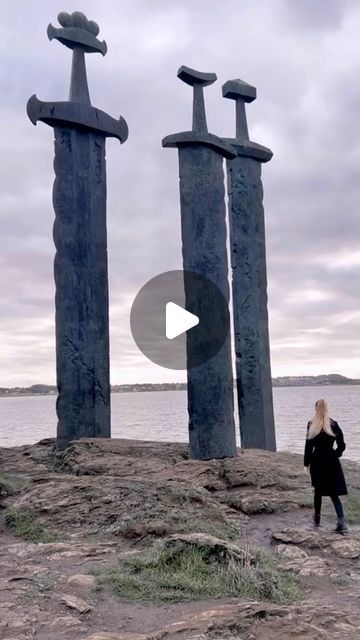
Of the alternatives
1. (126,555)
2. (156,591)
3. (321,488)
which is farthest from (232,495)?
(156,591)

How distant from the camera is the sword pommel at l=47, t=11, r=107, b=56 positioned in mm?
10422

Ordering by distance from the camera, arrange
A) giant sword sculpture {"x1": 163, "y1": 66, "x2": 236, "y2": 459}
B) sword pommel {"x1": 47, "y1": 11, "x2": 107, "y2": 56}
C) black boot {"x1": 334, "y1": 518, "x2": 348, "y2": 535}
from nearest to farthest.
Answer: black boot {"x1": 334, "y1": 518, "x2": 348, "y2": 535}
giant sword sculpture {"x1": 163, "y1": 66, "x2": 236, "y2": 459}
sword pommel {"x1": 47, "y1": 11, "x2": 107, "y2": 56}

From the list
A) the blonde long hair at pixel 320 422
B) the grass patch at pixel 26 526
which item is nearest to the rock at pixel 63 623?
the grass patch at pixel 26 526

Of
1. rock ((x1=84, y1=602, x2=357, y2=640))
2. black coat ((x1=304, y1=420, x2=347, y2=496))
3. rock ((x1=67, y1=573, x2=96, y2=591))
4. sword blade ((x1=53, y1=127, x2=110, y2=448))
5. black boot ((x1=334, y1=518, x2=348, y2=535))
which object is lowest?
black boot ((x1=334, y1=518, x2=348, y2=535))

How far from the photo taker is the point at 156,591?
4797mm

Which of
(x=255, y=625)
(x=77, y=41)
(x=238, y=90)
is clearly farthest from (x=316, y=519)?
(x=238, y=90)

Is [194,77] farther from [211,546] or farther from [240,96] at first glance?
[211,546]

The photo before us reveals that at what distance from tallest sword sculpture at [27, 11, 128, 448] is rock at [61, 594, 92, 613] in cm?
547

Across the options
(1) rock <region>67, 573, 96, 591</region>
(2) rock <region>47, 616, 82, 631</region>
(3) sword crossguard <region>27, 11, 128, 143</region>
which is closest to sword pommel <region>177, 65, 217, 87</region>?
(3) sword crossguard <region>27, 11, 128, 143</region>

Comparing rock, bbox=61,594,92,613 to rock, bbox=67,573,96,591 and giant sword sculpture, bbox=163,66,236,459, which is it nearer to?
rock, bbox=67,573,96,591

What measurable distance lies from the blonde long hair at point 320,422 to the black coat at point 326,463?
0.14ft

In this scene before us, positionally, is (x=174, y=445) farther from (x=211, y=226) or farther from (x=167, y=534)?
(x=167, y=534)

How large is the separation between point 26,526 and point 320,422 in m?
3.38

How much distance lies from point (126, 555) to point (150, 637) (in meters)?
1.66
